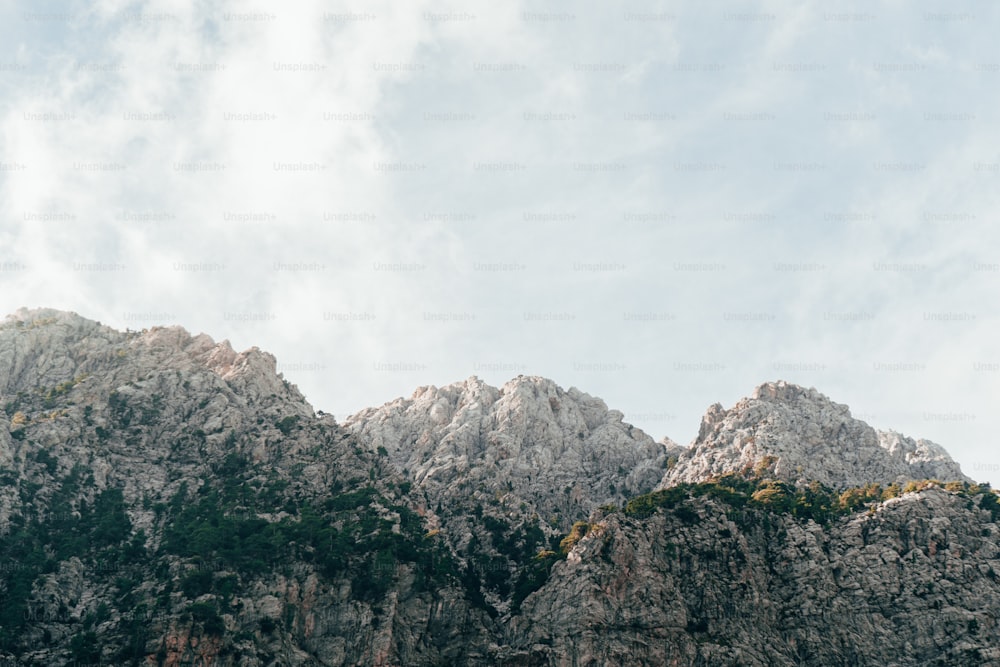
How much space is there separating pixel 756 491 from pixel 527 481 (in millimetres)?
52248

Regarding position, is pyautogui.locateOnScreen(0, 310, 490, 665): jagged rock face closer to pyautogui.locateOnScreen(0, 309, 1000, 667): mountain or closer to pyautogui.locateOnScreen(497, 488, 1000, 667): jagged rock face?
pyautogui.locateOnScreen(0, 309, 1000, 667): mountain

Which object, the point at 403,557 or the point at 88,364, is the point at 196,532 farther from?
the point at 88,364

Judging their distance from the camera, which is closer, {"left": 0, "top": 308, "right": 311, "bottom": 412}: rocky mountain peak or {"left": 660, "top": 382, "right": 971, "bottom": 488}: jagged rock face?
{"left": 660, "top": 382, "right": 971, "bottom": 488}: jagged rock face

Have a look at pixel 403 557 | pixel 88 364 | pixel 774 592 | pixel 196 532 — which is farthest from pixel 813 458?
pixel 88 364

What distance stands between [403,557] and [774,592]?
6005cm

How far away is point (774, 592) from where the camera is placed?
464 ft

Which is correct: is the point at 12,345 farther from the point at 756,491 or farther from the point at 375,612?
the point at 756,491

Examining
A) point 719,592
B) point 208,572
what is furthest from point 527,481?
point 208,572

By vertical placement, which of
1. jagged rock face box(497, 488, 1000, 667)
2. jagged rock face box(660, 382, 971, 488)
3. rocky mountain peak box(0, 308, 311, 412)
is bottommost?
jagged rock face box(497, 488, 1000, 667)

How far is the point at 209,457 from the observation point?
16962cm

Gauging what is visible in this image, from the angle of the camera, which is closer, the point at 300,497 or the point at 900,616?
the point at 900,616

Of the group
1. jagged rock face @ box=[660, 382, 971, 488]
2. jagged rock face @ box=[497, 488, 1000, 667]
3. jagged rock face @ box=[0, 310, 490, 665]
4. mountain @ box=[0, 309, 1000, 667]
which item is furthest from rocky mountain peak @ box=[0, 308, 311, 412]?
jagged rock face @ box=[660, 382, 971, 488]

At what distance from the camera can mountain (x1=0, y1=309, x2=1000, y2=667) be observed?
12975cm

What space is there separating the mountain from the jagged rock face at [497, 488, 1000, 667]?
34 cm
